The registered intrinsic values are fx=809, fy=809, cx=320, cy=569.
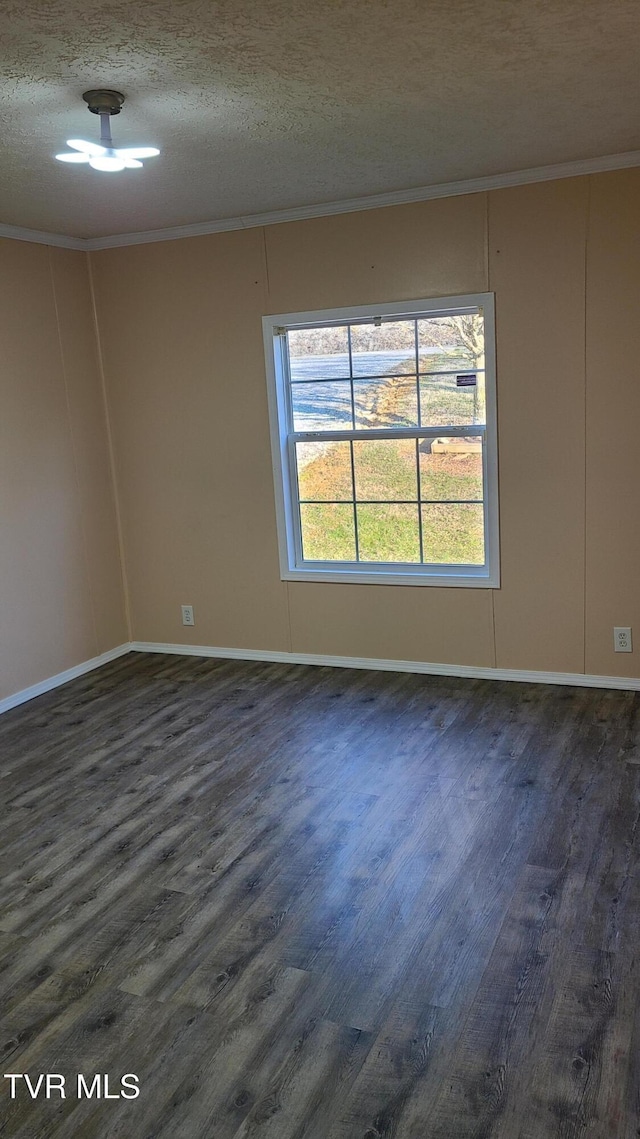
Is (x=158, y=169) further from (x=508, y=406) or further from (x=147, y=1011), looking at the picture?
(x=147, y=1011)

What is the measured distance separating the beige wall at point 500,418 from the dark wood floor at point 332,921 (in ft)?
1.90

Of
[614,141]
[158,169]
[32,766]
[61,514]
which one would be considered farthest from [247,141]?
[32,766]

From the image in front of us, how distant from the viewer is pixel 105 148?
2818 millimetres

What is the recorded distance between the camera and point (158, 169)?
11.3 ft

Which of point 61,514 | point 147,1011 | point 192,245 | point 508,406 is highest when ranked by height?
point 192,245

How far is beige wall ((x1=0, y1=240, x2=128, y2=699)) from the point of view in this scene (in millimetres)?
4457

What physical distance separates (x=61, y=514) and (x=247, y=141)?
2497mm

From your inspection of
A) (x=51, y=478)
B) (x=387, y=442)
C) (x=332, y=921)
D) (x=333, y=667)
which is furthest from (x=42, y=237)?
(x=332, y=921)

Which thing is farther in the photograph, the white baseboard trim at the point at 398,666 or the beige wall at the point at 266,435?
the white baseboard trim at the point at 398,666

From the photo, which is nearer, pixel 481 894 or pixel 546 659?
pixel 481 894

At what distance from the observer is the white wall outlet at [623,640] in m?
4.09

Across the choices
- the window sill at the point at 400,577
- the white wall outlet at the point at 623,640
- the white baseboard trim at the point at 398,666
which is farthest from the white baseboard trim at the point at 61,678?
the white wall outlet at the point at 623,640

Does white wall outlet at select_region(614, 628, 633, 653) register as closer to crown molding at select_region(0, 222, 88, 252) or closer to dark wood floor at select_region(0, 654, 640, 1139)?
dark wood floor at select_region(0, 654, 640, 1139)

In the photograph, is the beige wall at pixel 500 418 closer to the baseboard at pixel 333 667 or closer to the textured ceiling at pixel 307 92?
the baseboard at pixel 333 667
